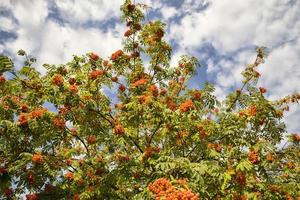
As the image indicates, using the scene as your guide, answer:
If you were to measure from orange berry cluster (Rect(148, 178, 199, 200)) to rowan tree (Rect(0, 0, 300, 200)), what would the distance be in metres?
2.36

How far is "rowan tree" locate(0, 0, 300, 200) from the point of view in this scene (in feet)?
32.8

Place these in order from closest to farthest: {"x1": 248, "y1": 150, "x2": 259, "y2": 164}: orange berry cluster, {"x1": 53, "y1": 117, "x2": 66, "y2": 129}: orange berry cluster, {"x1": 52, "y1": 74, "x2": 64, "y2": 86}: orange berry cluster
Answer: {"x1": 248, "y1": 150, "x2": 259, "y2": 164}: orange berry cluster
{"x1": 52, "y1": 74, "x2": 64, "y2": 86}: orange berry cluster
{"x1": 53, "y1": 117, "x2": 66, "y2": 129}: orange berry cluster

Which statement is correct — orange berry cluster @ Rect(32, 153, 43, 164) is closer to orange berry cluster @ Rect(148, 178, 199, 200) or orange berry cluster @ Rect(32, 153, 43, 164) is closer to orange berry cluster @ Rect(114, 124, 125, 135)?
orange berry cluster @ Rect(114, 124, 125, 135)

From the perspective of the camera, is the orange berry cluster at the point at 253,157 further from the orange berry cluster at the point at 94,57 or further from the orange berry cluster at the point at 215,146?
the orange berry cluster at the point at 94,57

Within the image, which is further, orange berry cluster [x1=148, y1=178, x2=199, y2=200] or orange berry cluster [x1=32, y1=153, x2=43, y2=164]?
orange berry cluster [x1=32, y1=153, x2=43, y2=164]

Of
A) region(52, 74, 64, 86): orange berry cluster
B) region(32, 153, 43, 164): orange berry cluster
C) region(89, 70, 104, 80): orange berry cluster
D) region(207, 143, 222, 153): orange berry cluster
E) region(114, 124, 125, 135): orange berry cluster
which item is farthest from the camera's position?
region(89, 70, 104, 80): orange berry cluster

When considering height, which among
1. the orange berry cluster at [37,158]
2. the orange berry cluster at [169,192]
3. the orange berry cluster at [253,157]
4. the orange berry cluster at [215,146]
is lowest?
the orange berry cluster at [169,192]

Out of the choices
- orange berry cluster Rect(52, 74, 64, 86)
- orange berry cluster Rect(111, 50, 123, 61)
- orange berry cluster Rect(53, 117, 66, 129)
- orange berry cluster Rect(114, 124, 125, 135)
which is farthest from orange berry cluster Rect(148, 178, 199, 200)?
orange berry cluster Rect(111, 50, 123, 61)

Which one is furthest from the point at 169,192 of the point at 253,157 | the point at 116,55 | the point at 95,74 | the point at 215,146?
the point at 116,55

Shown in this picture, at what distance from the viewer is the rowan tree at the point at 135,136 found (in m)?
9.98

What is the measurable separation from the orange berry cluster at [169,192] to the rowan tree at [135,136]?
2357mm

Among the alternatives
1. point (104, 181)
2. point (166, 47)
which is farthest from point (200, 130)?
point (166, 47)

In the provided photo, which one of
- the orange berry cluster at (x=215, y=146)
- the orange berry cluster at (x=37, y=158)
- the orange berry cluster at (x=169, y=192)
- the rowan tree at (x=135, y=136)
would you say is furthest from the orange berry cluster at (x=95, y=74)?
the orange berry cluster at (x=169, y=192)

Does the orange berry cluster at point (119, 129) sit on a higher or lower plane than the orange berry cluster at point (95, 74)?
lower
